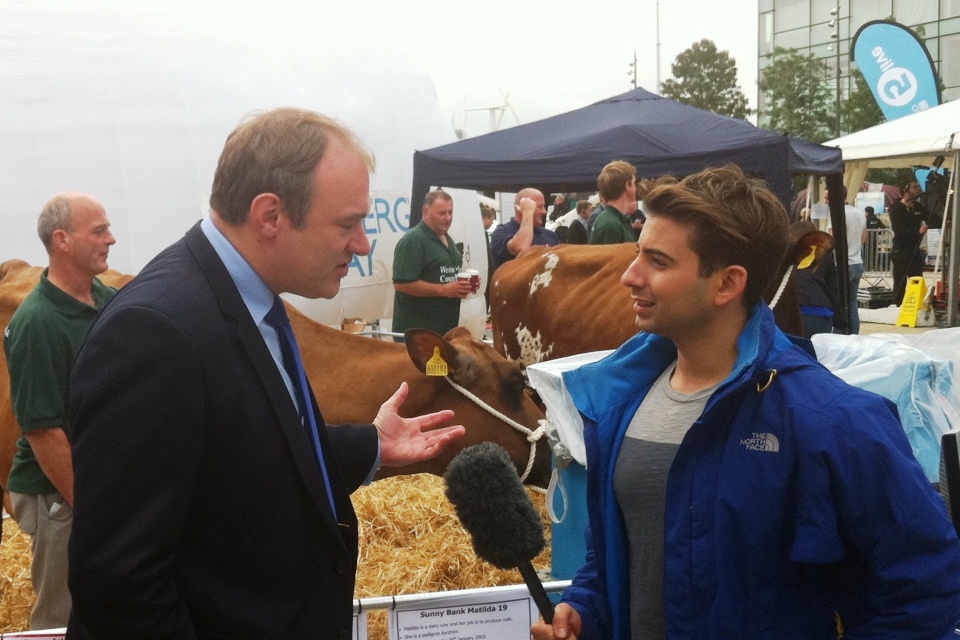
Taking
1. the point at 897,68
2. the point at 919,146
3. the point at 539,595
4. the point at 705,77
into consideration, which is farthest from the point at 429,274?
the point at 705,77

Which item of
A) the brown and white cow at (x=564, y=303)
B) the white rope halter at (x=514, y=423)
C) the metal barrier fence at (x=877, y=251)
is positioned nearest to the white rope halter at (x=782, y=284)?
the brown and white cow at (x=564, y=303)

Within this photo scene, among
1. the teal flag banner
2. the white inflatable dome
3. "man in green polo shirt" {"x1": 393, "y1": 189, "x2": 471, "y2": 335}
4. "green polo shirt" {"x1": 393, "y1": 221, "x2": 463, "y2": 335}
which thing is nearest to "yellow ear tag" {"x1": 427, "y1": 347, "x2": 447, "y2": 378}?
"man in green polo shirt" {"x1": 393, "y1": 189, "x2": 471, "y2": 335}

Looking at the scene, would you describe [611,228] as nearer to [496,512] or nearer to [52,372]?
[52,372]

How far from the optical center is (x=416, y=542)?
17.5ft

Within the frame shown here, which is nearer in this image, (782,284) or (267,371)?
(267,371)

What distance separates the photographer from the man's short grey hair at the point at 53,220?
3914 mm

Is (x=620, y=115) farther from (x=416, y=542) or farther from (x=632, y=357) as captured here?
(x=632, y=357)

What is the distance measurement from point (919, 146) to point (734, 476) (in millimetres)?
12465

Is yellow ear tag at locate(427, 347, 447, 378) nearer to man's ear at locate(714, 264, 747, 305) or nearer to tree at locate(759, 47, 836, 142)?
man's ear at locate(714, 264, 747, 305)

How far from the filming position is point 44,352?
357cm

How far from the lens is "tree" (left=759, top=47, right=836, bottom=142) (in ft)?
130

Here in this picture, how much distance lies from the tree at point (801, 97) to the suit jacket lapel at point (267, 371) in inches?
1587

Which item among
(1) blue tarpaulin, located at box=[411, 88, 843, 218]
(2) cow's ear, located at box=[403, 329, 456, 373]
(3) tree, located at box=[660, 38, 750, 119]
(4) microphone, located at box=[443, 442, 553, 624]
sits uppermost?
(3) tree, located at box=[660, 38, 750, 119]

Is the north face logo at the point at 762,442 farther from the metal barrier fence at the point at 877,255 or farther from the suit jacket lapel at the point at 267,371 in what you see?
the metal barrier fence at the point at 877,255
